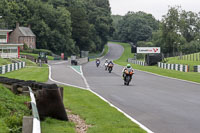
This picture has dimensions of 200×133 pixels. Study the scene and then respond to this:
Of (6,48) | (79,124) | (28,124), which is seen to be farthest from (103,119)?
(6,48)

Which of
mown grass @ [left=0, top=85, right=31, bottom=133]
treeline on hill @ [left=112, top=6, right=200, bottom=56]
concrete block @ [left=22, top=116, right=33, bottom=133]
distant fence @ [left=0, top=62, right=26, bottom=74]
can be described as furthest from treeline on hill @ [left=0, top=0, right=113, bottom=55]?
concrete block @ [left=22, top=116, right=33, bottom=133]

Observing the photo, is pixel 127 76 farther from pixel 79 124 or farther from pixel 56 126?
pixel 56 126

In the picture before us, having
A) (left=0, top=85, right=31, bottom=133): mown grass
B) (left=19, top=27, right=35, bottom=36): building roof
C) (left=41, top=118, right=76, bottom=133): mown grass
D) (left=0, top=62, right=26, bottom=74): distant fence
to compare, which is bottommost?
(left=0, top=62, right=26, bottom=74): distant fence

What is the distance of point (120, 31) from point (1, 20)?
96.8 m

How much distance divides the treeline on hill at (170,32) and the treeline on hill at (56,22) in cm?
2120

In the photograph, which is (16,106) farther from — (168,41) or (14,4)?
(14,4)

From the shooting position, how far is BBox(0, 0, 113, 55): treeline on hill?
109 metres

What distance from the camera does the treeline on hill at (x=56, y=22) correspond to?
109 m

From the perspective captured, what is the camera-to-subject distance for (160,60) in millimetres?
67438

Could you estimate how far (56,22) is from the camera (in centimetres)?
11681

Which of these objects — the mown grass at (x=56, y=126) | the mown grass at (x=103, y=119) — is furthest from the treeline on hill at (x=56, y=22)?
the mown grass at (x=56, y=126)

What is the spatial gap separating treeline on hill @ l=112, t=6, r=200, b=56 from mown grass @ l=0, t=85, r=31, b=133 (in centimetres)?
6859

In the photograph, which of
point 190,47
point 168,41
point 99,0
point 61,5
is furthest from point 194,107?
point 99,0

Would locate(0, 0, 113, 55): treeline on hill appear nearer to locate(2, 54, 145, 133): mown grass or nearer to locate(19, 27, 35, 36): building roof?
locate(19, 27, 35, 36): building roof
